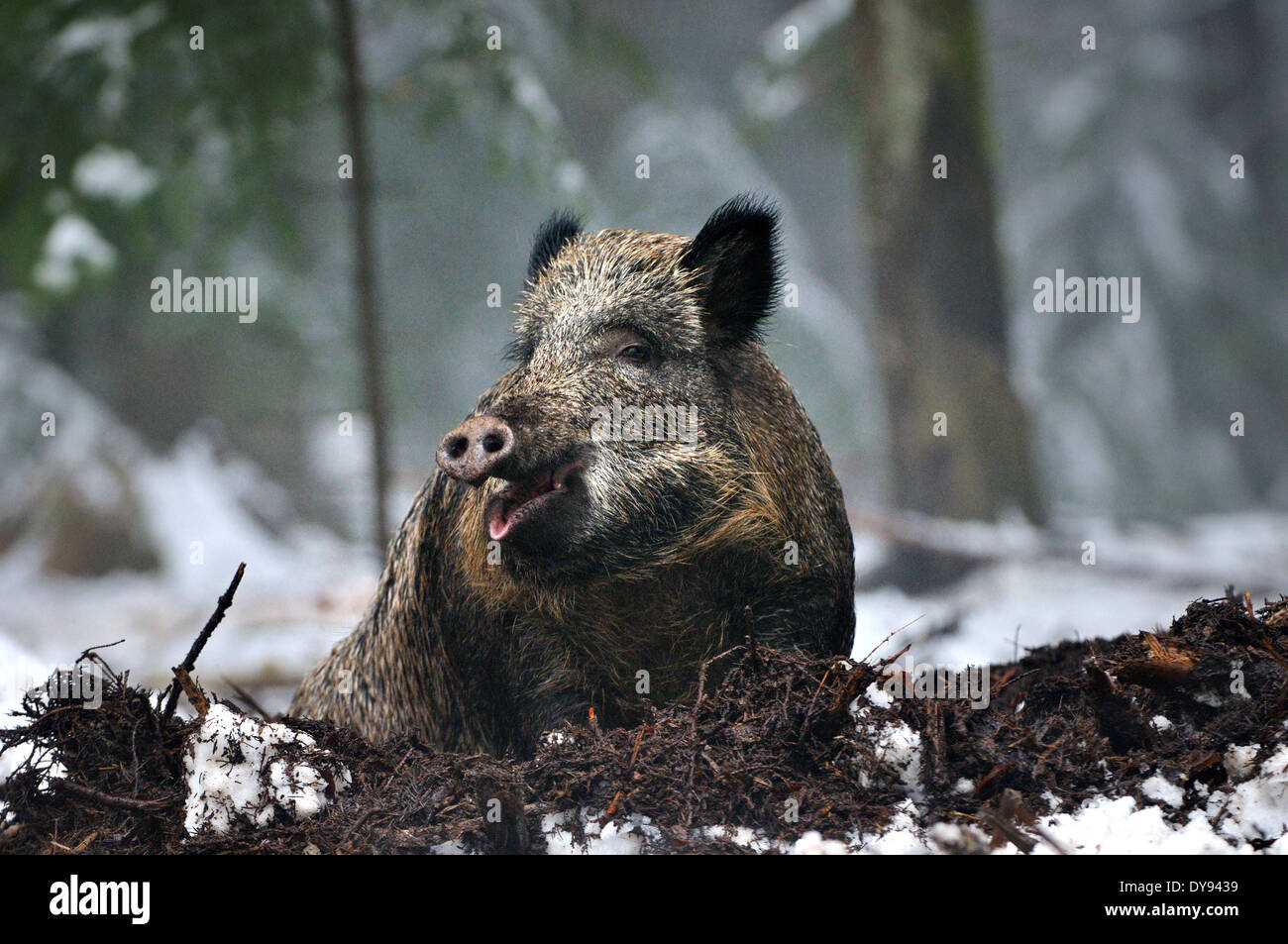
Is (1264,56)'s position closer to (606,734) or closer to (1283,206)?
(1283,206)

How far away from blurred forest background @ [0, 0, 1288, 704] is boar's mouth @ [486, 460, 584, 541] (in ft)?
4.92

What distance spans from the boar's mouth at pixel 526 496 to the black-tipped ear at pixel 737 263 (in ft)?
2.33

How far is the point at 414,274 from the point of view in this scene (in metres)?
7.84

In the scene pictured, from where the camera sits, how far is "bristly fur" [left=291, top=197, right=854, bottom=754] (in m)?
2.74

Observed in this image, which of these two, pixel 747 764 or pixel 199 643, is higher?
pixel 199 643

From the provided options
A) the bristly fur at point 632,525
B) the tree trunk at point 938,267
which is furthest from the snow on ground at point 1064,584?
the bristly fur at point 632,525

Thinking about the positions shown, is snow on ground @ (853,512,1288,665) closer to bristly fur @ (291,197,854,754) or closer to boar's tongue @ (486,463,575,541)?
bristly fur @ (291,197,854,754)

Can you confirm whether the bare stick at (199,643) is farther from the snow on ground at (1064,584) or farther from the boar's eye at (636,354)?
the snow on ground at (1064,584)

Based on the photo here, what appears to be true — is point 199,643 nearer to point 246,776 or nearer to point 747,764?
point 246,776

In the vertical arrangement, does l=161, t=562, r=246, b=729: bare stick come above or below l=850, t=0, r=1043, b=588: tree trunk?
below

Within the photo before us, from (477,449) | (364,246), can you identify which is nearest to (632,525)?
(477,449)

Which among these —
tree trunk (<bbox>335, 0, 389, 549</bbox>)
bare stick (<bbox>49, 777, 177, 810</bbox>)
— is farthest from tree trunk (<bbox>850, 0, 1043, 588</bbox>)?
bare stick (<bbox>49, 777, 177, 810</bbox>)

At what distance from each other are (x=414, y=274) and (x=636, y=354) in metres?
5.29
